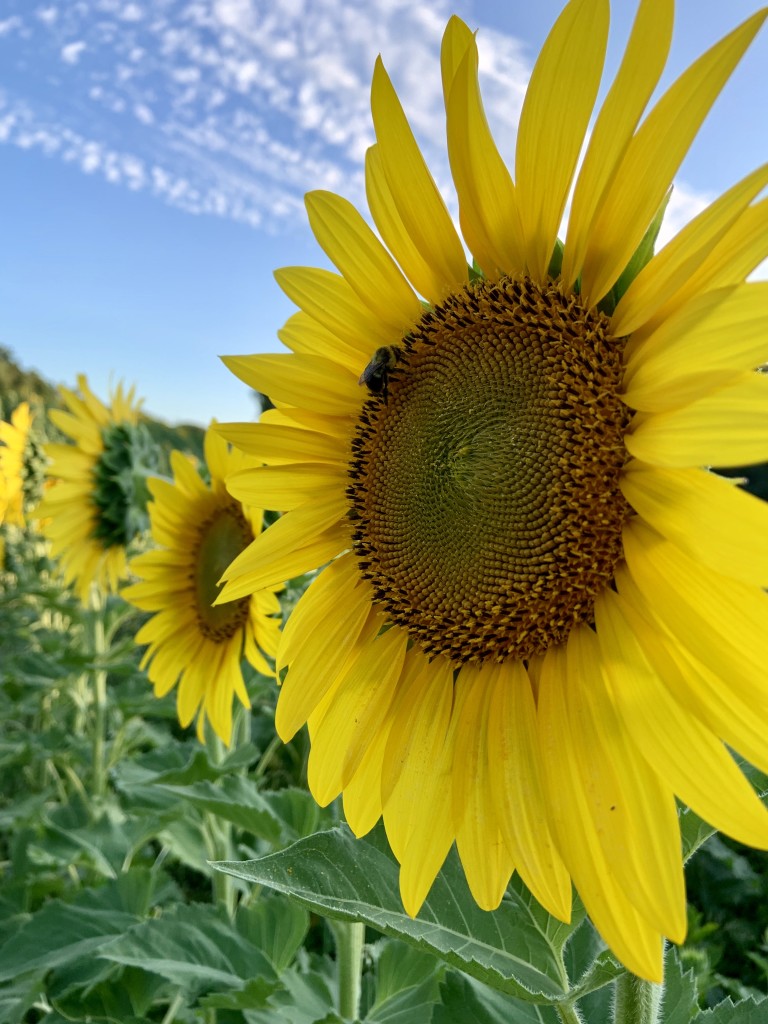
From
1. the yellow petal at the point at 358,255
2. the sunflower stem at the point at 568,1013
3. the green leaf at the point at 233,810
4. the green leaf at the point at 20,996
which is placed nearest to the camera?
the sunflower stem at the point at 568,1013

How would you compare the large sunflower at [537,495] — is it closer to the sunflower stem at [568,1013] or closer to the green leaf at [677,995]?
the sunflower stem at [568,1013]

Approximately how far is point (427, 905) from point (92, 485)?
3.13 meters

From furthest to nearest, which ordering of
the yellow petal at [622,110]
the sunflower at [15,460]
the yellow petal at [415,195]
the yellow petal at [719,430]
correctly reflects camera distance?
the sunflower at [15,460] → the yellow petal at [415,195] → the yellow petal at [622,110] → the yellow petal at [719,430]

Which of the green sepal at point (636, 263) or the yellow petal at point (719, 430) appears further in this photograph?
the green sepal at point (636, 263)

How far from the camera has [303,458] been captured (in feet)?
4.42

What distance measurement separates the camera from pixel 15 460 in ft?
14.9

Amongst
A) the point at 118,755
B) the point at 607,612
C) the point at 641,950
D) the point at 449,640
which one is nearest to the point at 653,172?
the point at 607,612

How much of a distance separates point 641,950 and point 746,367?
56 cm

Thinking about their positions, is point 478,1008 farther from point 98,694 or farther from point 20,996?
point 98,694

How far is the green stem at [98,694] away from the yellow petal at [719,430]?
11.6 ft

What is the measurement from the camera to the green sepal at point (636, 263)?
0.96 metres

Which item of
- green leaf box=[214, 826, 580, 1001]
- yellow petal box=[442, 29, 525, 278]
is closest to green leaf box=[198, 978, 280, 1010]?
green leaf box=[214, 826, 580, 1001]

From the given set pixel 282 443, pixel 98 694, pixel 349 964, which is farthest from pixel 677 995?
pixel 98 694

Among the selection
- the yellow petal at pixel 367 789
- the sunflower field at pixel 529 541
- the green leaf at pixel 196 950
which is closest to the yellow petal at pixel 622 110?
the sunflower field at pixel 529 541
